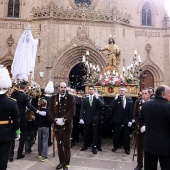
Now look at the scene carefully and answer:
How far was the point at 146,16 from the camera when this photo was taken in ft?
77.3

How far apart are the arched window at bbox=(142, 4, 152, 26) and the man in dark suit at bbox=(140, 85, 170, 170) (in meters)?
21.1

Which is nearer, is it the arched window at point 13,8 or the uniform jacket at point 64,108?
the uniform jacket at point 64,108

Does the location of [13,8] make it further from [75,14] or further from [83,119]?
Result: [83,119]

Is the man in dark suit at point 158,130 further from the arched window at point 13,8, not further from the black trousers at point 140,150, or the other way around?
the arched window at point 13,8

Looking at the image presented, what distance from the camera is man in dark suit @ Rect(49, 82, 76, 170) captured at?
5.39 meters

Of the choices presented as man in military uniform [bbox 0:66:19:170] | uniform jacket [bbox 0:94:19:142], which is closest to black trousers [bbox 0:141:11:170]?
man in military uniform [bbox 0:66:19:170]

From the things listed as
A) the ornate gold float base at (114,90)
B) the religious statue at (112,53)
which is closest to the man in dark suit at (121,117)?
the ornate gold float base at (114,90)

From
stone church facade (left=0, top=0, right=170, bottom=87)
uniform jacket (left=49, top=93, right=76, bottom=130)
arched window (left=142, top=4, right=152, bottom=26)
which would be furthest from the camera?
arched window (left=142, top=4, right=152, bottom=26)

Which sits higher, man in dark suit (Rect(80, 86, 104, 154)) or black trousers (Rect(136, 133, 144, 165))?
man in dark suit (Rect(80, 86, 104, 154))

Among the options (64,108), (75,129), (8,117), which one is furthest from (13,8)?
(8,117)

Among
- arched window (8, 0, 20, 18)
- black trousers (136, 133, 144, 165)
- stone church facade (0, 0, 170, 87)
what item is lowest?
black trousers (136, 133, 144, 165)

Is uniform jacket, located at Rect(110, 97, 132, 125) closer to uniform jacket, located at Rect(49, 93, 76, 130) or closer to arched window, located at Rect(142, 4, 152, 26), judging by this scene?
uniform jacket, located at Rect(49, 93, 76, 130)

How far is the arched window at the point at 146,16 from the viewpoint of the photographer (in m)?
23.5

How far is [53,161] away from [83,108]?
227 cm
